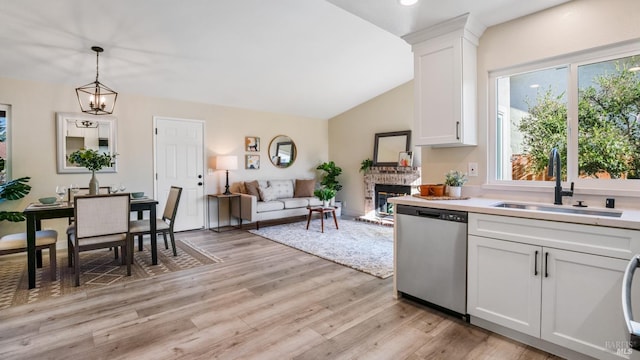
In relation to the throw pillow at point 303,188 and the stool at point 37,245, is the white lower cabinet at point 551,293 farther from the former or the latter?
the throw pillow at point 303,188

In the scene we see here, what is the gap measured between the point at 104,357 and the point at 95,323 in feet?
1.82

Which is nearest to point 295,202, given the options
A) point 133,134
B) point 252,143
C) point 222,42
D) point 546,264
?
point 252,143

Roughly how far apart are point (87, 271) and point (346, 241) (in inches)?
128

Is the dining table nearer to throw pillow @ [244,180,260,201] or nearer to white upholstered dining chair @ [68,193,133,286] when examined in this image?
white upholstered dining chair @ [68,193,133,286]

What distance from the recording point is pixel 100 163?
12.2ft

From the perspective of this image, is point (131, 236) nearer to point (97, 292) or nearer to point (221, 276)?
point (97, 292)

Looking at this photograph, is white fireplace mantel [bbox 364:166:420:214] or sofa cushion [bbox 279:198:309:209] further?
sofa cushion [bbox 279:198:309:209]

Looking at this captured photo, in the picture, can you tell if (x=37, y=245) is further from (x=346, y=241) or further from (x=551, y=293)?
(x=551, y=293)

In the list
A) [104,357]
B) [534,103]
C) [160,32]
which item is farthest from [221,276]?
[534,103]

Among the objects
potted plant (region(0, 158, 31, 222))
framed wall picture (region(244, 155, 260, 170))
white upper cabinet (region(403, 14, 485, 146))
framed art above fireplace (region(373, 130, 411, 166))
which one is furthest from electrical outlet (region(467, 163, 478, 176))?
potted plant (region(0, 158, 31, 222))

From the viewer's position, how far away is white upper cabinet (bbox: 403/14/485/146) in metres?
A: 2.63

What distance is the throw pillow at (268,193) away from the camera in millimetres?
6324

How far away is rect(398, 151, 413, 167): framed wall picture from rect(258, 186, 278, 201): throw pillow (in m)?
2.56

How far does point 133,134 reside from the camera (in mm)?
→ 5188
